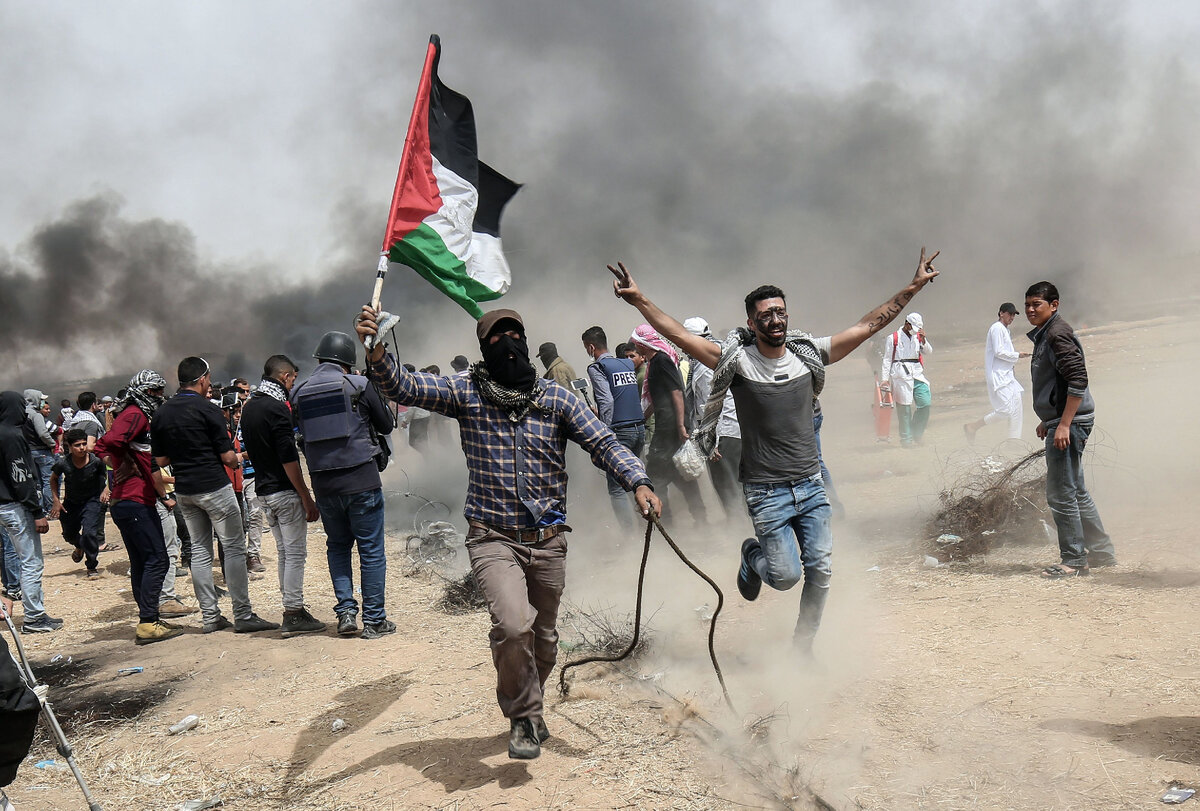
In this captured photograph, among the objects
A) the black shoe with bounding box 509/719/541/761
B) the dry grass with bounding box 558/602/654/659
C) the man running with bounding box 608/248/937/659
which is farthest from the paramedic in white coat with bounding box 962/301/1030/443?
the black shoe with bounding box 509/719/541/761

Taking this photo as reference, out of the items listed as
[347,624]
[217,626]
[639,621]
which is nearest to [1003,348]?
[639,621]

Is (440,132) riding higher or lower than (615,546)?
higher

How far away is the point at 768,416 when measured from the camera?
4285mm

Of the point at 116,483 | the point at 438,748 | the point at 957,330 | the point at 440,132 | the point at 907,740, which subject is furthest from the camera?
the point at 957,330

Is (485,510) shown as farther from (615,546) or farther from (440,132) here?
(615,546)

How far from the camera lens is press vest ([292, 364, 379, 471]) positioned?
18.4 ft

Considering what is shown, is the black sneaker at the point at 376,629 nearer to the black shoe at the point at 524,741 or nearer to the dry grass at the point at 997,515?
the black shoe at the point at 524,741

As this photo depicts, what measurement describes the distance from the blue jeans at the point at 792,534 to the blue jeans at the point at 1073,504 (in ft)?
6.20

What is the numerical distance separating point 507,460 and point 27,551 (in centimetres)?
514

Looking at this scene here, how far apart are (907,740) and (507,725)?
1713mm

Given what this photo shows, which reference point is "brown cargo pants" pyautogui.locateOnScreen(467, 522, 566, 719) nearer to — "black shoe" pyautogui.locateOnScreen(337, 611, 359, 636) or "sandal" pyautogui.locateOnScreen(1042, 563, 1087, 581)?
"black shoe" pyautogui.locateOnScreen(337, 611, 359, 636)

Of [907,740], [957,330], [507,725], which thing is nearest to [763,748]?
[907,740]

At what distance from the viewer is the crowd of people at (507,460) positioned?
3.71 metres

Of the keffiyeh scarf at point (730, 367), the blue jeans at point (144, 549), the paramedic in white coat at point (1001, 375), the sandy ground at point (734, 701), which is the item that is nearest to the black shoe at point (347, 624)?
the sandy ground at point (734, 701)
